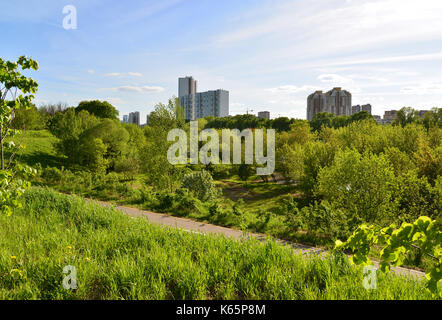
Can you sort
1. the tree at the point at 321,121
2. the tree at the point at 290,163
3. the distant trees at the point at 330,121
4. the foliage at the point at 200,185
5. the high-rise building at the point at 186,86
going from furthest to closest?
the high-rise building at the point at 186,86 < the tree at the point at 321,121 < the distant trees at the point at 330,121 < the tree at the point at 290,163 < the foliage at the point at 200,185

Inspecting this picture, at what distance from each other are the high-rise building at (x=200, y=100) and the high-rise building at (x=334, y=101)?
40192 millimetres

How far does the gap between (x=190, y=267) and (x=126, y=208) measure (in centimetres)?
785

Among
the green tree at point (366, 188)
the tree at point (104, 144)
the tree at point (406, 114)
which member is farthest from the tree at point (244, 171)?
the tree at point (406, 114)

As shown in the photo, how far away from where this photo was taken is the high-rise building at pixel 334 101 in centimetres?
12164

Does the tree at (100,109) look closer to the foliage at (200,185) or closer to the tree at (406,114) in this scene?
the foliage at (200,185)

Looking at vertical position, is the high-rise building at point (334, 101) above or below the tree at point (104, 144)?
above

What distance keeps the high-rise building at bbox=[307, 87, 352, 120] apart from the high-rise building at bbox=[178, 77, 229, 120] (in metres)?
40.2

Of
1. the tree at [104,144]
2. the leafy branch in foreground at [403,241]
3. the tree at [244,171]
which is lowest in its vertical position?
the tree at [244,171]

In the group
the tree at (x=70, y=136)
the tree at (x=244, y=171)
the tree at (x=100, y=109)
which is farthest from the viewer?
the tree at (x=100, y=109)

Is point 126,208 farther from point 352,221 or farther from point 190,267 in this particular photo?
point 352,221

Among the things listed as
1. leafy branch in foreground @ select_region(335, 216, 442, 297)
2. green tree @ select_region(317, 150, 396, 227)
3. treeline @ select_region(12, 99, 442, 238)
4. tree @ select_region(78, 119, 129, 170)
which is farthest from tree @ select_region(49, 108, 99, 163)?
leafy branch in foreground @ select_region(335, 216, 442, 297)

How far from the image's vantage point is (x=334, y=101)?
401ft

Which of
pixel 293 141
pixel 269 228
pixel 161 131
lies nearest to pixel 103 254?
pixel 269 228

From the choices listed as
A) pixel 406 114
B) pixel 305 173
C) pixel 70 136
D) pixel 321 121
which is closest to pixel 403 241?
pixel 305 173
